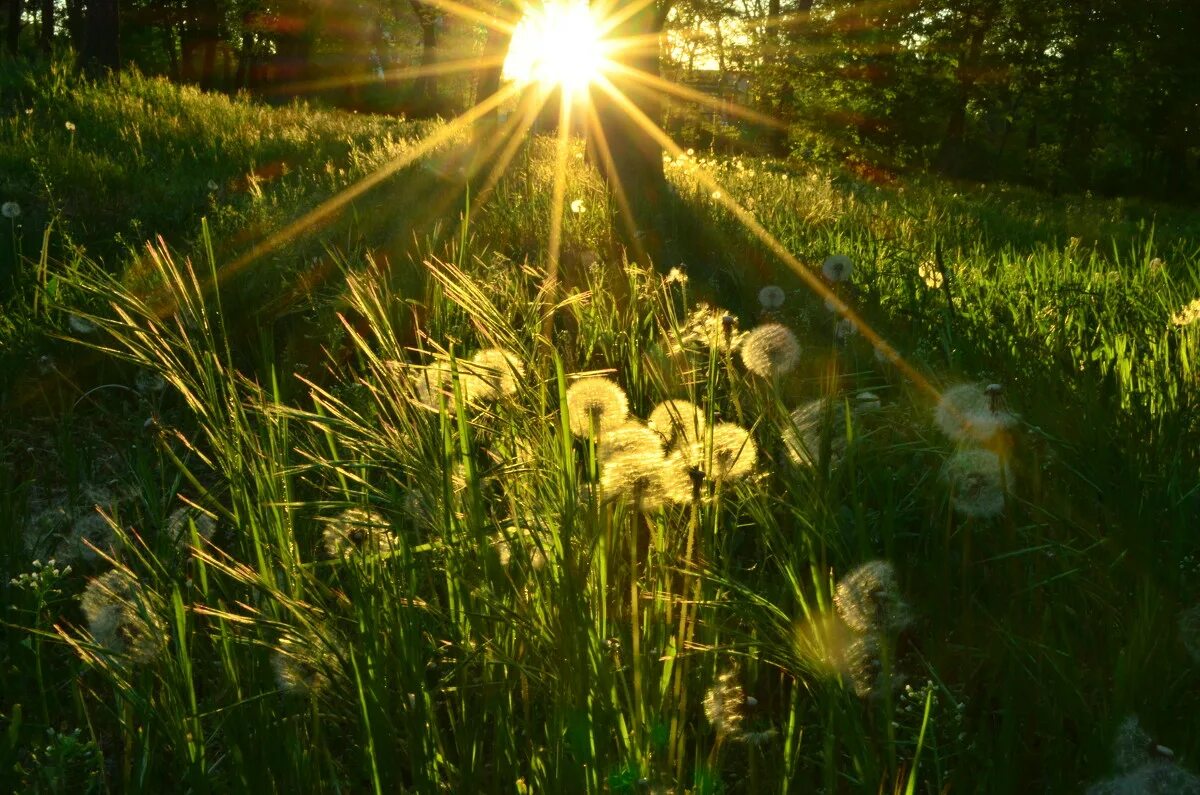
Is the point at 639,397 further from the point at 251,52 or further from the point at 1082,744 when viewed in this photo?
the point at 251,52

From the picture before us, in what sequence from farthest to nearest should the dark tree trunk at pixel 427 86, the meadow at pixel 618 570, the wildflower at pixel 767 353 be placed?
1. the dark tree trunk at pixel 427 86
2. the wildflower at pixel 767 353
3. the meadow at pixel 618 570

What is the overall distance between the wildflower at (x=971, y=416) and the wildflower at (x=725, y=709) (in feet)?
2.16

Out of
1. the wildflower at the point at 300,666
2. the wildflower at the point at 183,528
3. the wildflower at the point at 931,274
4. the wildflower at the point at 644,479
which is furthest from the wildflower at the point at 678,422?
the wildflower at the point at 931,274

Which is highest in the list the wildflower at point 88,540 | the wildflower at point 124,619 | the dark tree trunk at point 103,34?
the dark tree trunk at point 103,34

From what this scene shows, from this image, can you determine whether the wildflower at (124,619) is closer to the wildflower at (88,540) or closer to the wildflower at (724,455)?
the wildflower at (88,540)

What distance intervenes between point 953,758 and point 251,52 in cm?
4683

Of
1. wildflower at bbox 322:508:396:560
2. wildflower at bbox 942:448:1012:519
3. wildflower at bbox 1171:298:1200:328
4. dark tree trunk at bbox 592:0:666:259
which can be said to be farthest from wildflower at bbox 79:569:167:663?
dark tree trunk at bbox 592:0:666:259

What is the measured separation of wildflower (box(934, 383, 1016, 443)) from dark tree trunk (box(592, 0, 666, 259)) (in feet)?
13.5

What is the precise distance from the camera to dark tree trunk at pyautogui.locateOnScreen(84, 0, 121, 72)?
1388cm

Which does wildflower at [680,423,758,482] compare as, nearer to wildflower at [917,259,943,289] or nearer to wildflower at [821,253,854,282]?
wildflower at [821,253,854,282]

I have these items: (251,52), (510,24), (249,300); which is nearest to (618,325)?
(249,300)

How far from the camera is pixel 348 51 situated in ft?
144

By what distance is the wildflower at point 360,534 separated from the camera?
1.33 meters

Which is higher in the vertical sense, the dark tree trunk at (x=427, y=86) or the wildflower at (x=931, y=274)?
the dark tree trunk at (x=427, y=86)
